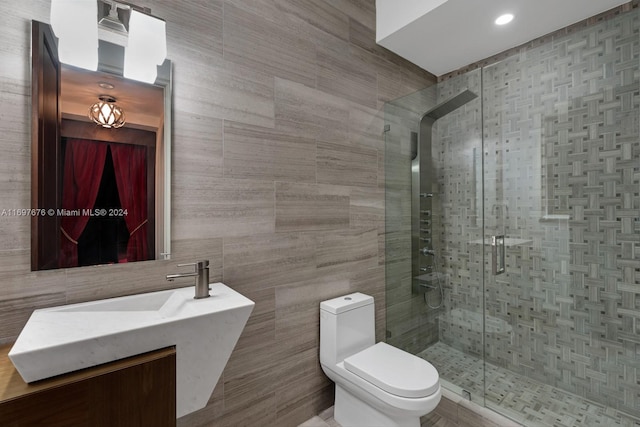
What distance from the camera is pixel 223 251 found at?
5.11 feet

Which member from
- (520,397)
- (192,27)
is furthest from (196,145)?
(520,397)

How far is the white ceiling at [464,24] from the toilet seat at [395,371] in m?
2.13

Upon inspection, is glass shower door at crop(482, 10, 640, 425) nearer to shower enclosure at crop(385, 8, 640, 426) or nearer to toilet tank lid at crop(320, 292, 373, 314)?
shower enclosure at crop(385, 8, 640, 426)

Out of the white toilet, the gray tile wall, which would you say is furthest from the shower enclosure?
the white toilet

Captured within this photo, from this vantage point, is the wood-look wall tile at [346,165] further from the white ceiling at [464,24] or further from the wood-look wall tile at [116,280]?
the wood-look wall tile at [116,280]

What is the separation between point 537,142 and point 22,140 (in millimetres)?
2552

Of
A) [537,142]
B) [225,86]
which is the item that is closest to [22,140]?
[225,86]

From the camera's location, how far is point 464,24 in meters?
2.01

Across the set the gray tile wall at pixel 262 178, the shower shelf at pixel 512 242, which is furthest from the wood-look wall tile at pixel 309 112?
the shower shelf at pixel 512 242

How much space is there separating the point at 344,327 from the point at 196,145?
1362 millimetres

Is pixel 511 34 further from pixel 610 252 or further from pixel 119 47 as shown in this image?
pixel 119 47

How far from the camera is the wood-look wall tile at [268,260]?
5.24 feet

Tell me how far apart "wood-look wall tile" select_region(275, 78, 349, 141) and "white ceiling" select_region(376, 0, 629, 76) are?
691mm

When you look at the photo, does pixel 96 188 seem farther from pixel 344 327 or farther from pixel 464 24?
pixel 464 24
